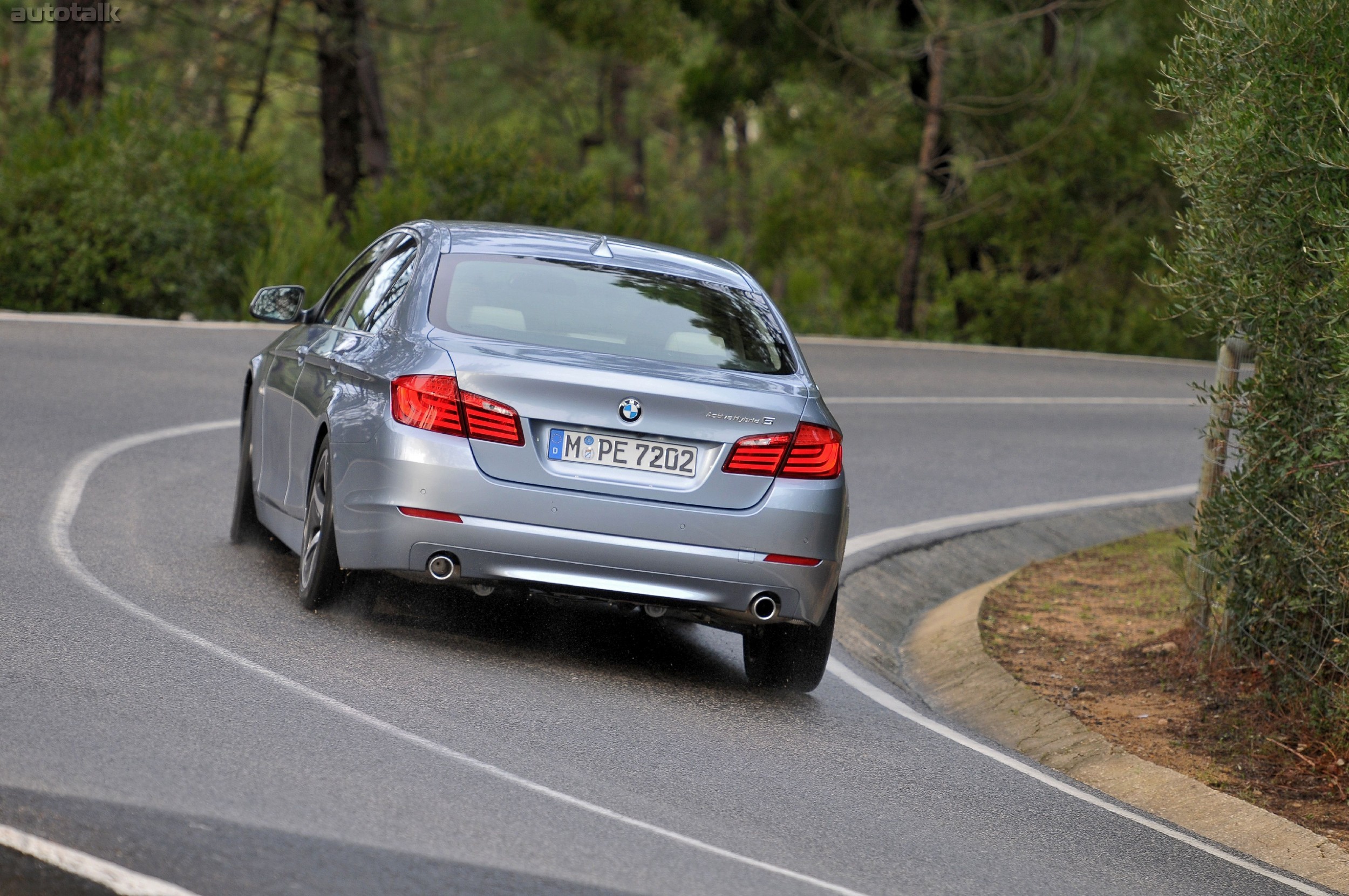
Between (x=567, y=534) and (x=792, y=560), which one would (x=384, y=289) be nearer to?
(x=567, y=534)

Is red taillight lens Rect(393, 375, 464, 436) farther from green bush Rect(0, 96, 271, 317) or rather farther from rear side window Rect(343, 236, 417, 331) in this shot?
green bush Rect(0, 96, 271, 317)

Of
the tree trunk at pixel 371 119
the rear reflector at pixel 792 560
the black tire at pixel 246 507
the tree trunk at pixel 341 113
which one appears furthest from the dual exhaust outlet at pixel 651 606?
the tree trunk at pixel 341 113

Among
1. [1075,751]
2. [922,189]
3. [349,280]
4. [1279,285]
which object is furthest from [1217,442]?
[922,189]

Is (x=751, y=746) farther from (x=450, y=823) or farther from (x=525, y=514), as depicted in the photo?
(x=450, y=823)

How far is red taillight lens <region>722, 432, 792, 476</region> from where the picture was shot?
6957mm

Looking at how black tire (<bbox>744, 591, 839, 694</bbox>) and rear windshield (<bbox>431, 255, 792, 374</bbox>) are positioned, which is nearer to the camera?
rear windshield (<bbox>431, 255, 792, 374</bbox>)

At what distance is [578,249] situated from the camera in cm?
798

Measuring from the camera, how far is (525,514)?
22.4ft

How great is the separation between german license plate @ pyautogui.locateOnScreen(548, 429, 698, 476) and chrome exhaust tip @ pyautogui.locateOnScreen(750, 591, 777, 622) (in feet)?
1.78

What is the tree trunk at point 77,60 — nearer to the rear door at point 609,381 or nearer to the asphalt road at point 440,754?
the asphalt road at point 440,754

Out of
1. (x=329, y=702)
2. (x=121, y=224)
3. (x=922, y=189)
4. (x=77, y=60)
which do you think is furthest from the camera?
(x=922, y=189)

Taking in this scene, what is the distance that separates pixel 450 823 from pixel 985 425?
14232 millimetres

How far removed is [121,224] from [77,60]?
6.84 m

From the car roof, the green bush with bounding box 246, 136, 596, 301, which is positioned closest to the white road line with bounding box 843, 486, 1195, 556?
the car roof
